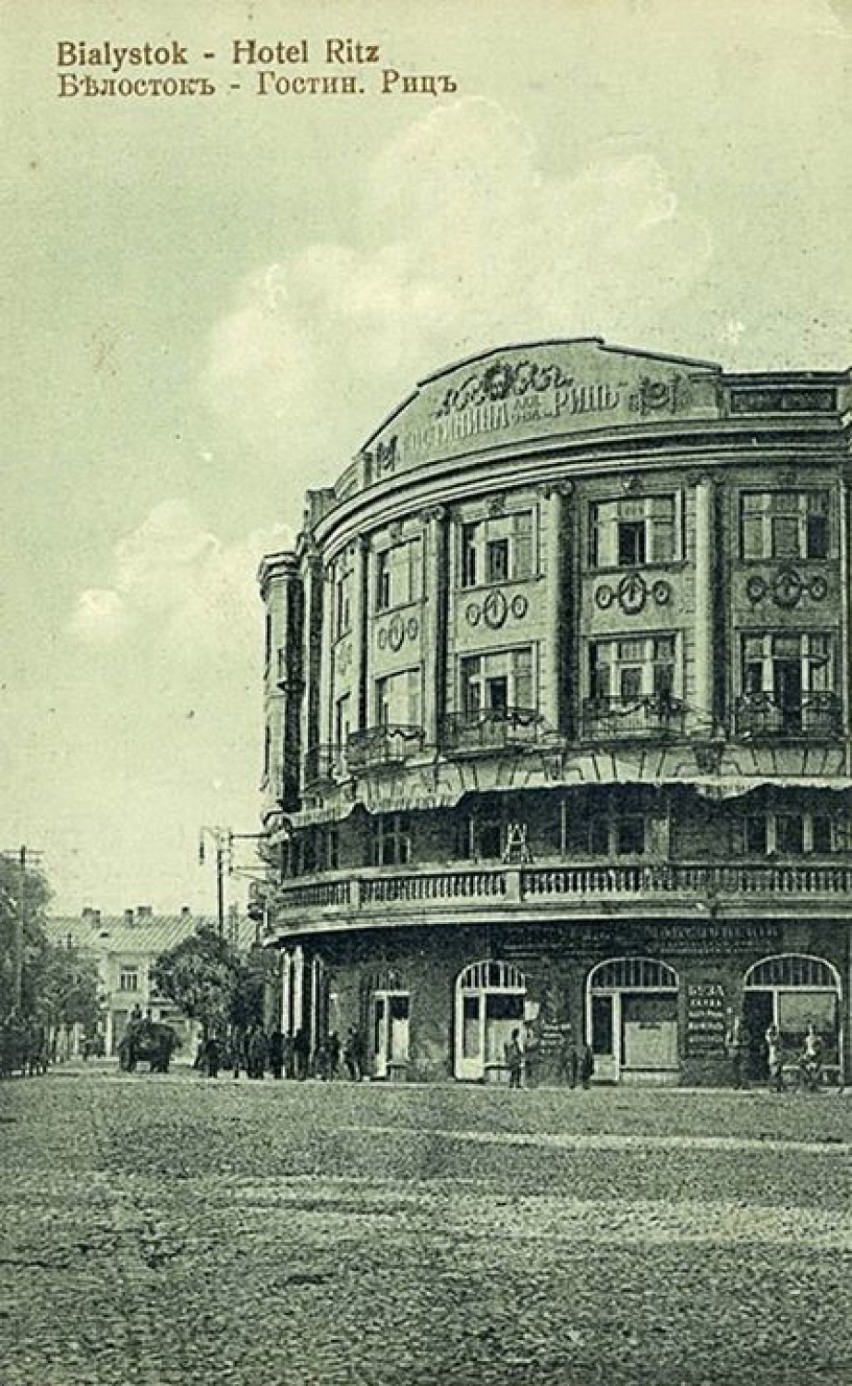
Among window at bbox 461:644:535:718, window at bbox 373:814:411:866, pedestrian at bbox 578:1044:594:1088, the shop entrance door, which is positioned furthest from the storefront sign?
window at bbox 373:814:411:866

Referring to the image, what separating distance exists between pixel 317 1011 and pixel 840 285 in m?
19.1

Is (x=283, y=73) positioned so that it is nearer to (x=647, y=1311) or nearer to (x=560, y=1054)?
(x=647, y=1311)

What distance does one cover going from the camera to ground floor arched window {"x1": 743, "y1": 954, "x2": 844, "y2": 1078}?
83.7 feet

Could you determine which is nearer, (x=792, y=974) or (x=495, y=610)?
(x=792, y=974)

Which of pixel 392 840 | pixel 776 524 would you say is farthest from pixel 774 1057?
pixel 776 524

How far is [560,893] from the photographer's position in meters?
28.0

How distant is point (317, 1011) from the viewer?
3161 centimetres

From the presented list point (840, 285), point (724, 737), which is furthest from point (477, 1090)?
point (840, 285)

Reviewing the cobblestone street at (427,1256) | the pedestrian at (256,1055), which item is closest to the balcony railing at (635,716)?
the cobblestone street at (427,1256)

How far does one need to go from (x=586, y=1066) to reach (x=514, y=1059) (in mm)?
1508

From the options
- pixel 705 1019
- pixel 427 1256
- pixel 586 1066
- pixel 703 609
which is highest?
pixel 703 609

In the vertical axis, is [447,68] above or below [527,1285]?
above

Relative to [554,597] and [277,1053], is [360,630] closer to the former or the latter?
[554,597]

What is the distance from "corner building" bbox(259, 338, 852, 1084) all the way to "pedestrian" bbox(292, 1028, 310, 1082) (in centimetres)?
21
